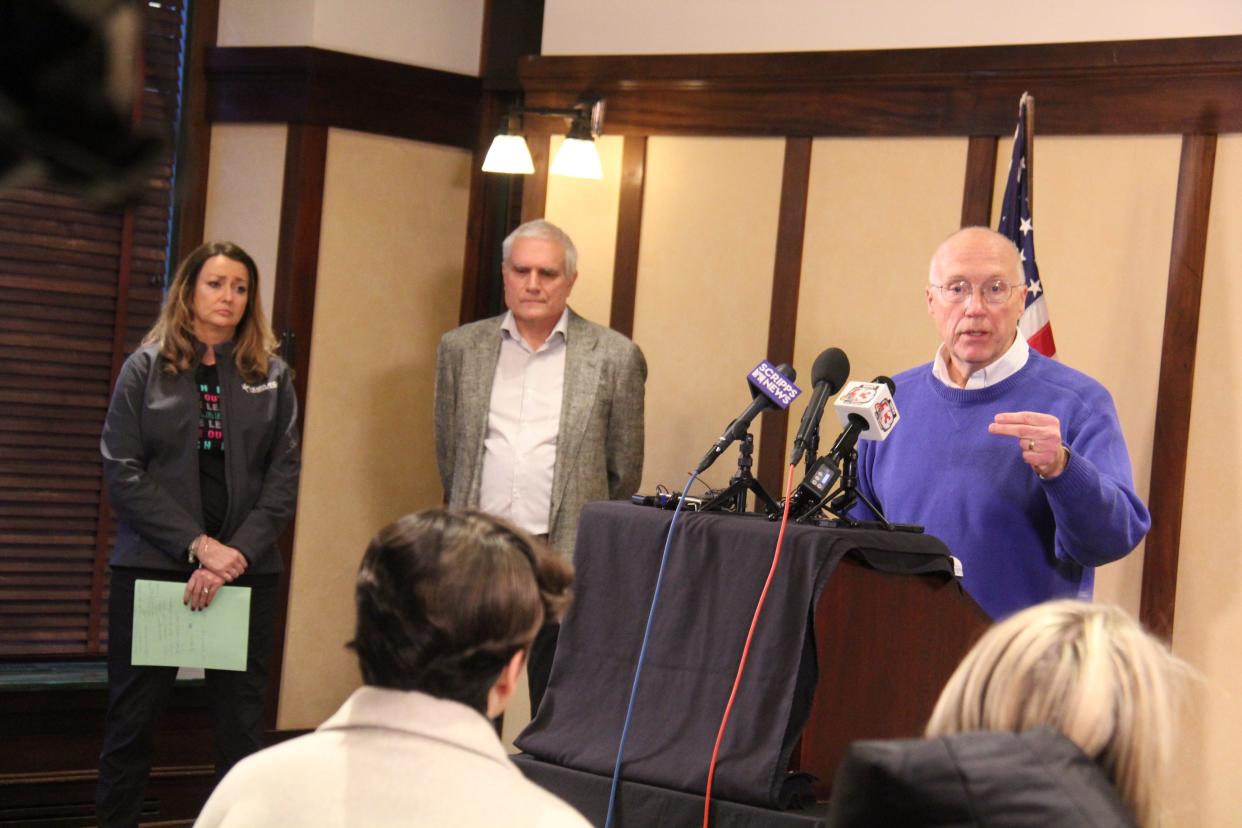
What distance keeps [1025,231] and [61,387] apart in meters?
3.03

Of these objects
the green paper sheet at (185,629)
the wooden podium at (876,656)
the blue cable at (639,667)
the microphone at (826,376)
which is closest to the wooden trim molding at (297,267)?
the green paper sheet at (185,629)

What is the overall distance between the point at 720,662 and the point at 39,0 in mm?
1609

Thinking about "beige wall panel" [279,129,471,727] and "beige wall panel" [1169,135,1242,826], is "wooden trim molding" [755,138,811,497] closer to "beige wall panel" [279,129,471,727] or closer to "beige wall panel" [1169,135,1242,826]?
"beige wall panel" [1169,135,1242,826]

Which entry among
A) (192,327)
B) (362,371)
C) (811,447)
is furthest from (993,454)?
(362,371)

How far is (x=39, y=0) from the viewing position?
0.83 metres

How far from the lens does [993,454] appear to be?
306cm

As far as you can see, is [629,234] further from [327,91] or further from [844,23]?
[327,91]

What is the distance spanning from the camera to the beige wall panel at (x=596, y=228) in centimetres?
516

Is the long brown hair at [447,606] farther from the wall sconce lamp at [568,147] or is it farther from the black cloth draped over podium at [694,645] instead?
the wall sconce lamp at [568,147]

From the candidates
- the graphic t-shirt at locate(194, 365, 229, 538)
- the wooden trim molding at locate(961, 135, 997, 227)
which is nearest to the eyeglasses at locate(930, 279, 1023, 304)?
the wooden trim molding at locate(961, 135, 997, 227)

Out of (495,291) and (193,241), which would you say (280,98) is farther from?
(495,291)

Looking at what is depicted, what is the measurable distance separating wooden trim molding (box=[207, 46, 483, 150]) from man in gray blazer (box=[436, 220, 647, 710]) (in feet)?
3.56

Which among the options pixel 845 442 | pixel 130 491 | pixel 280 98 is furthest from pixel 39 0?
pixel 280 98

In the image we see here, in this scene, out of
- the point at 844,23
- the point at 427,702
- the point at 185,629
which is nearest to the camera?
the point at 427,702
